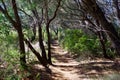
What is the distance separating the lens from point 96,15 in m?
4.98

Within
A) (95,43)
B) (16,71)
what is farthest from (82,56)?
(16,71)

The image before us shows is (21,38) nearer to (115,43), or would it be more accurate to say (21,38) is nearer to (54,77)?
(54,77)

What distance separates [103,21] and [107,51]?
18.0 m

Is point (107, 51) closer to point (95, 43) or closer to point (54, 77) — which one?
point (95, 43)

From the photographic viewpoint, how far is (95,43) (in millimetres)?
22688

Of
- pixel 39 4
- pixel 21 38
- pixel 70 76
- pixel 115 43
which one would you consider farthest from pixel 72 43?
pixel 115 43

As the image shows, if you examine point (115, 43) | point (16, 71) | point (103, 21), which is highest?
point (103, 21)

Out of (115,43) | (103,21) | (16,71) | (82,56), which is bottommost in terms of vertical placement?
(82,56)

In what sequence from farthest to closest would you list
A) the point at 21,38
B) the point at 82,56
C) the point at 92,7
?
the point at 82,56 < the point at 21,38 < the point at 92,7

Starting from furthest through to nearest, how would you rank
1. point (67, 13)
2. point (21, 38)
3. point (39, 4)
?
1. point (67, 13)
2. point (39, 4)
3. point (21, 38)

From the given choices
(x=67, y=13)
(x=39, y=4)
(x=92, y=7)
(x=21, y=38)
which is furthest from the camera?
(x=67, y=13)

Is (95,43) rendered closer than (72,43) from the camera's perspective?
Yes

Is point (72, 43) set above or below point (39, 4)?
below

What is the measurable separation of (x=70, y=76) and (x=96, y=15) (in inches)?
405
